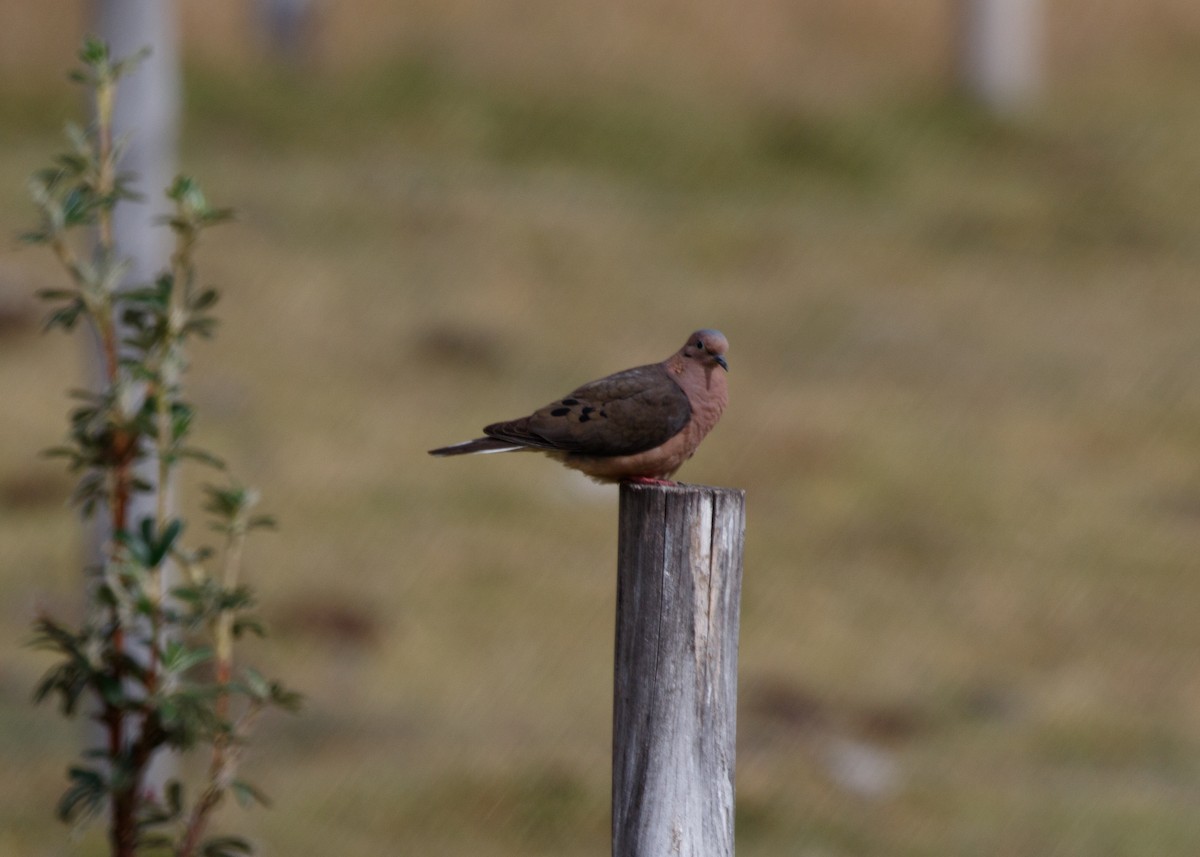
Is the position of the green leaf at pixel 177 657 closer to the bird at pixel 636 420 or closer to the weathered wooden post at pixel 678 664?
the bird at pixel 636 420

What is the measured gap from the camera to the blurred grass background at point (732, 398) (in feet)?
Answer: 28.2

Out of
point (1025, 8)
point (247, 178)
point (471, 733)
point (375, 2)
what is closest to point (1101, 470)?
point (471, 733)

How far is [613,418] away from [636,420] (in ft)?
0.21

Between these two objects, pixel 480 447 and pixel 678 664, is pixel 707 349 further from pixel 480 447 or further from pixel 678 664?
pixel 678 664

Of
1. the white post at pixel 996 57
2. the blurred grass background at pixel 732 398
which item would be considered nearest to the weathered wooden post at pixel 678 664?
the blurred grass background at pixel 732 398

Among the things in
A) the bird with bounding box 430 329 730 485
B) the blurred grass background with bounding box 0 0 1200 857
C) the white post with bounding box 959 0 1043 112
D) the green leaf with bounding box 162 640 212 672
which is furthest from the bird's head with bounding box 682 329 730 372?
the white post with bounding box 959 0 1043 112

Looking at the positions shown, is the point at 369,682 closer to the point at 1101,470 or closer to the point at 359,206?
the point at 1101,470

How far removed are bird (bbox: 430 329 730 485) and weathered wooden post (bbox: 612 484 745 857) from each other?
2.26ft

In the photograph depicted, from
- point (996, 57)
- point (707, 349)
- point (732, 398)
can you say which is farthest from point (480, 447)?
point (996, 57)

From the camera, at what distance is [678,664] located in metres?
3.91

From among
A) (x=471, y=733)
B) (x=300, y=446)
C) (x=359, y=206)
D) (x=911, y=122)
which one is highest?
(x=911, y=122)

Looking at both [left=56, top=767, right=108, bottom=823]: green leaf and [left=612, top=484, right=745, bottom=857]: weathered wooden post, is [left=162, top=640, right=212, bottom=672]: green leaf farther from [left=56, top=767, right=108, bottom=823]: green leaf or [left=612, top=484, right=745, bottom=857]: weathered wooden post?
[left=612, top=484, right=745, bottom=857]: weathered wooden post

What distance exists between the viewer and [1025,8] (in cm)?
2127

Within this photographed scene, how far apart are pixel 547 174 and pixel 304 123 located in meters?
2.82
